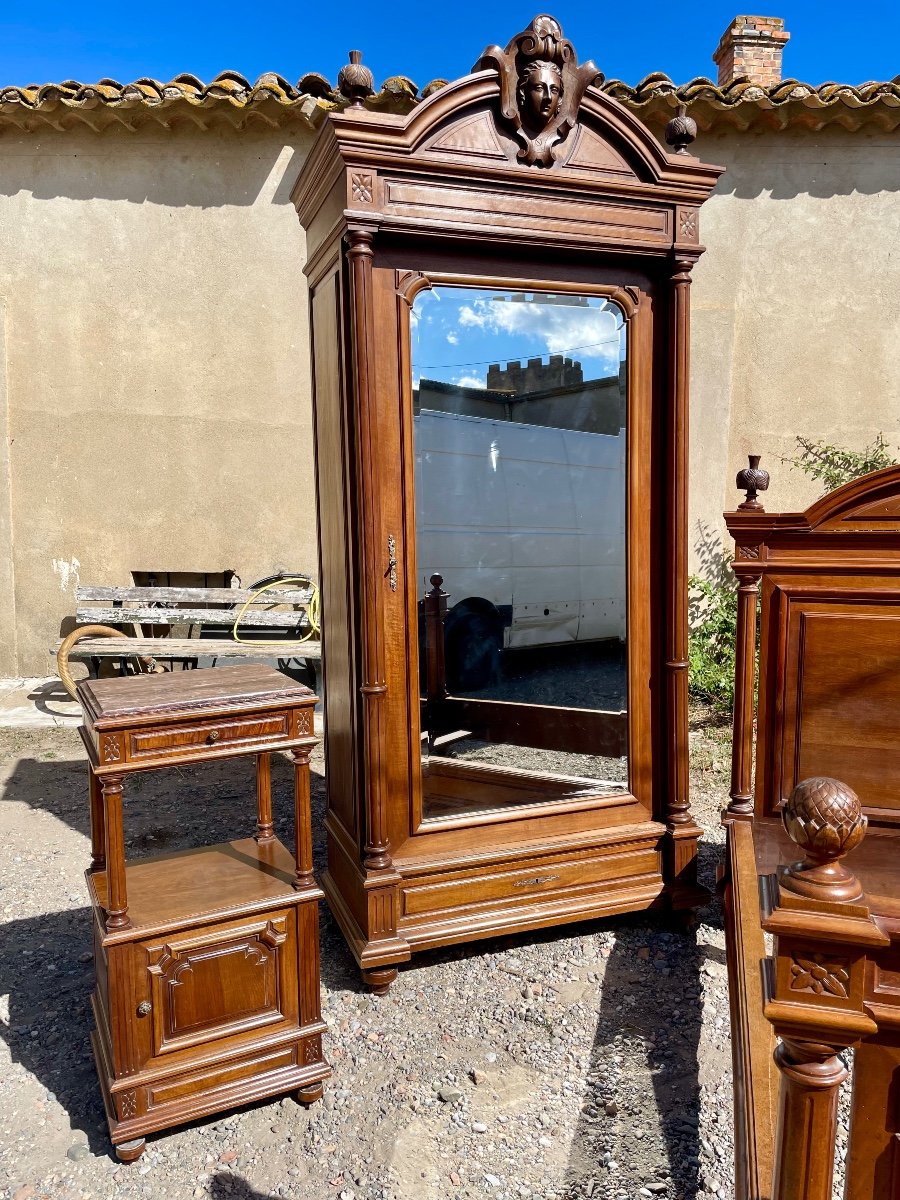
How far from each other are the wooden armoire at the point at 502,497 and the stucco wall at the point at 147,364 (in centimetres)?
351

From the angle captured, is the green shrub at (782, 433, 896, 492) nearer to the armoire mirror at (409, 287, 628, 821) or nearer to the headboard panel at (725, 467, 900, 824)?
the headboard panel at (725, 467, 900, 824)

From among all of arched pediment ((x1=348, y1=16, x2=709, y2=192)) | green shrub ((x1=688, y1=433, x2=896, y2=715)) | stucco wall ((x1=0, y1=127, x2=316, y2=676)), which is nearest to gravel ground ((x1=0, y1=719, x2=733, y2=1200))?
arched pediment ((x1=348, y1=16, x2=709, y2=192))

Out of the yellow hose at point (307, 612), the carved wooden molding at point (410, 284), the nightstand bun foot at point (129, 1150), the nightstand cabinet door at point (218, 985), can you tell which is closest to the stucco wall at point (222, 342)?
the yellow hose at point (307, 612)

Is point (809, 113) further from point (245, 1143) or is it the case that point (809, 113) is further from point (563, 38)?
point (245, 1143)

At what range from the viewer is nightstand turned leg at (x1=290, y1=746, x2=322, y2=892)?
2264 millimetres

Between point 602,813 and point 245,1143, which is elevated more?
point 602,813

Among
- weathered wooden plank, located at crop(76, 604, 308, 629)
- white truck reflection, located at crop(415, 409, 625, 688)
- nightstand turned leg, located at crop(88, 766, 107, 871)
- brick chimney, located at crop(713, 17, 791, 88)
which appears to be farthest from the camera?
brick chimney, located at crop(713, 17, 791, 88)

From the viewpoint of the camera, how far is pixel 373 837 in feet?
8.77

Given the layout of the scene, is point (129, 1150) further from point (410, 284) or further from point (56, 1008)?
point (410, 284)

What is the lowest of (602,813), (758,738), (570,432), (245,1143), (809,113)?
(245,1143)

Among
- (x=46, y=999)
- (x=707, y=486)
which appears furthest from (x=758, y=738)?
(x=707, y=486)

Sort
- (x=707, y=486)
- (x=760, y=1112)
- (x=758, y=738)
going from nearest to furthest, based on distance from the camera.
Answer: (x=760, y=1112)
(x=758, y=738)
(x=707, y=486)

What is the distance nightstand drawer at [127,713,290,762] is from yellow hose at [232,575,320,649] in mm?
3672

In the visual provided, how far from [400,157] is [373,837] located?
2.07 metres
